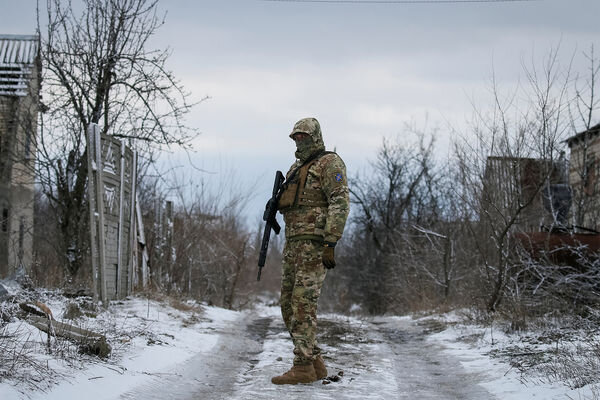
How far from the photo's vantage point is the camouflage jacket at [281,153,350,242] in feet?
17.3

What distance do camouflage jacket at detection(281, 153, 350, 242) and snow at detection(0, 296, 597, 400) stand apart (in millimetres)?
1298

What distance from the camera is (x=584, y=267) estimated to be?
8562 millimetres

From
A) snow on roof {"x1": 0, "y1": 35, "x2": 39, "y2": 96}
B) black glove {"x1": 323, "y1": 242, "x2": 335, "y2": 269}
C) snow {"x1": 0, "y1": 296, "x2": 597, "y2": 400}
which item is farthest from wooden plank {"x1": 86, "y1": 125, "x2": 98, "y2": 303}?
snow on roof {"x1": 0, "y1": 35, "x2": 39, "y2": 96}

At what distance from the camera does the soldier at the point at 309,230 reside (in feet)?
17.0

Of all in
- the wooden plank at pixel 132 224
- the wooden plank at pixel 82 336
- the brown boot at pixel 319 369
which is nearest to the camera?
the wooden plank at pixel 82 336

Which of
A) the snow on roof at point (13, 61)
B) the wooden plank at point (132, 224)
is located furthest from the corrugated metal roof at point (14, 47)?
the wooden plank at point (132, 224)

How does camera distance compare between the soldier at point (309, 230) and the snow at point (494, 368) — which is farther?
the soldier at point (309, 230)

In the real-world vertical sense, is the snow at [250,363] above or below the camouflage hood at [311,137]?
below

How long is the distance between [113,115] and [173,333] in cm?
529

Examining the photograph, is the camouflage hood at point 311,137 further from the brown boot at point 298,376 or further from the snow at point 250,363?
the snow at point 250,363

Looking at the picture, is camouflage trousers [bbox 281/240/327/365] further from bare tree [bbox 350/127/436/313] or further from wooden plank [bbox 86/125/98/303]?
bare tree [bbox 350/127/436/313]

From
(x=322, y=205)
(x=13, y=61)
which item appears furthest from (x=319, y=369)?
(x=13, y=61)

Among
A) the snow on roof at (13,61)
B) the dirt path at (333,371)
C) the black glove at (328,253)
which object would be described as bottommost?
the dirt path at (333,371)

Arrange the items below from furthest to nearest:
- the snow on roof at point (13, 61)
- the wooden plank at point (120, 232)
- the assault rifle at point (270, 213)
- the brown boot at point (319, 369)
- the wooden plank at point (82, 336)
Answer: the snow on roof at point (13, 61) → the wooden plank at point (120, 232) → the assault rifle at point (270, 213) → the brown boot at point (319, 369) → the wooden plank at point (82, 336)
